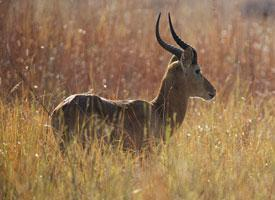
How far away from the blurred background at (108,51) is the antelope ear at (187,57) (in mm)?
1448

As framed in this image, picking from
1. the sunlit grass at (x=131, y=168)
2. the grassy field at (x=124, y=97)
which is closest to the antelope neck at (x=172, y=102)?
the grassy field at (x=124, y=97)

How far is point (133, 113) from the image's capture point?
6.71 metres

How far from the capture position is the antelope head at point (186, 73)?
7.43m

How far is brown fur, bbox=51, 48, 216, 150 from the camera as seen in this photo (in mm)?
5965

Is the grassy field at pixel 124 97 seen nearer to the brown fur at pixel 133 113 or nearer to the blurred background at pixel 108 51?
the blurred background at pixel 108 51

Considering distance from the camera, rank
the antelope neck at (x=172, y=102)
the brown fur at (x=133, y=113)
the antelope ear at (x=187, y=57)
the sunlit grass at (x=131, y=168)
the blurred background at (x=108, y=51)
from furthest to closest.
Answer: the blurred background at (x=108, y=51) → the antelope neck at (x=172, y=102) → the antelope ear at (x=187, y=57) → the brown fur at (x=133, y=113) → the sunlit grass at (x=131, y=168)

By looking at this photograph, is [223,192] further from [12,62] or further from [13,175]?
[12,62]

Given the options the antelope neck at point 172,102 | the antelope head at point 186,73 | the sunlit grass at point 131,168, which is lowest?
the sunlit grass at point 131,168

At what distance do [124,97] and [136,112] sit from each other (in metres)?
2.22

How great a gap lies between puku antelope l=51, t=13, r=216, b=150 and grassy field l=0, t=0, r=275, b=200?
0.46 feet

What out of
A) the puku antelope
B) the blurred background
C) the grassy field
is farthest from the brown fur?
the blurred background

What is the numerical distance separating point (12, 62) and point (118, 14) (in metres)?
1.80

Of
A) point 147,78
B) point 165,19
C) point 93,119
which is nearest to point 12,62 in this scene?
point 147,78

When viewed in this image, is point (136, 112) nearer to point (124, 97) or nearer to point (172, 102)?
point (172, 102)
